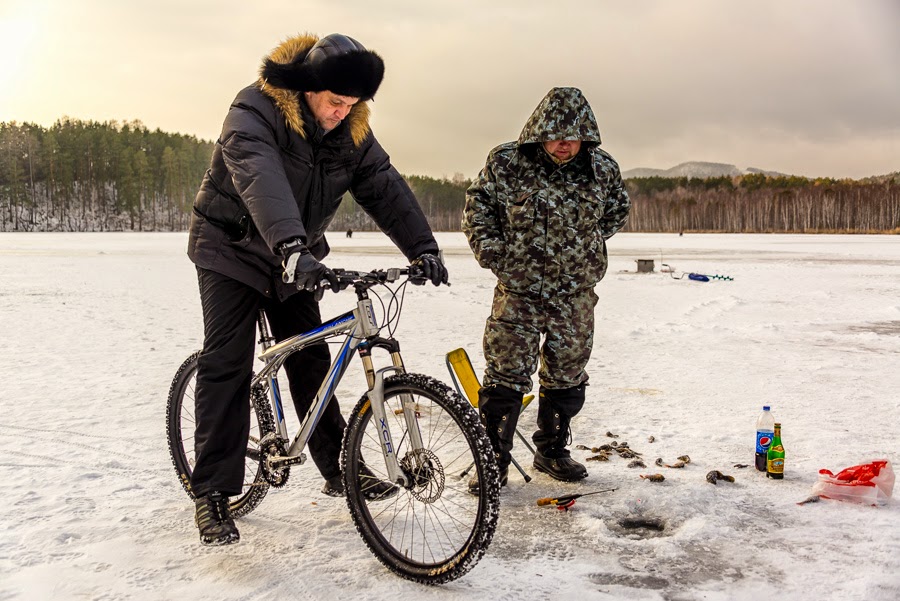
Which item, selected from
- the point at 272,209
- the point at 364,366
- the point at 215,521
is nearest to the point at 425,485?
the point at 364,366

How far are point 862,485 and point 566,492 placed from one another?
4.85 feet

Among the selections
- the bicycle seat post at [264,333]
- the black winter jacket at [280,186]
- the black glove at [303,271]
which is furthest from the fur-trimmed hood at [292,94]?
the bicycle seat post at [264,333]

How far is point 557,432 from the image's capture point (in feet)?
14.1

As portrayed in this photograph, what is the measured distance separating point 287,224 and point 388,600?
58.3 inches

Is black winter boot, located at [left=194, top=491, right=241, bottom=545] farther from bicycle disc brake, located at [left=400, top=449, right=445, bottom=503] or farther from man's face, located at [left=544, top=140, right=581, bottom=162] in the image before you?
man's face, located at [left=544, top=140, right=581, bottom=162]

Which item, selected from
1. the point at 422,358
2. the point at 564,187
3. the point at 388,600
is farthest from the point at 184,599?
the point at 422,358

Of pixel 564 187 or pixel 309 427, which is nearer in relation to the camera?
pixel 309 427

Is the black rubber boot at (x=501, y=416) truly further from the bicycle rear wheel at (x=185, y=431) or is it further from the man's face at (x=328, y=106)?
the man's face at (x=328, y=106)

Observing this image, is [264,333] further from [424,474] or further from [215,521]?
[424,474]

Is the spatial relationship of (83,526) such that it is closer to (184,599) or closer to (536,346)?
(184,599)

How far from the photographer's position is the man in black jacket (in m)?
3.05

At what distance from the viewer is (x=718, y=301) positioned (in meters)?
13.3

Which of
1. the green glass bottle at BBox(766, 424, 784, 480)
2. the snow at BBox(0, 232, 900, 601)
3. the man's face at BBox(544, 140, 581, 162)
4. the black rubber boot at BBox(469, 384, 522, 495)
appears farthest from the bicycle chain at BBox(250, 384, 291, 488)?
the green glass bottle at BBox(766, 424, 784, 480)

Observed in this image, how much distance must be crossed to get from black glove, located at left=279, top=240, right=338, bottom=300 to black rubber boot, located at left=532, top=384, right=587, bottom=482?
1873 millimetres
